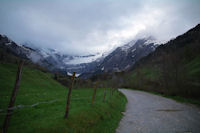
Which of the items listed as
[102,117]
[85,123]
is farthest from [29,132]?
[102,117]

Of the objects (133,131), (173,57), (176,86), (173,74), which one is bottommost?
(133,131)

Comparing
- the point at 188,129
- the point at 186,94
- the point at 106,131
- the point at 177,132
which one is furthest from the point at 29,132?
the point at 186,94

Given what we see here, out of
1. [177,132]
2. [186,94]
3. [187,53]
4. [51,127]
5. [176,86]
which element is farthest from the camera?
[187,53]

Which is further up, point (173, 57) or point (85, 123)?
point (173, 57)

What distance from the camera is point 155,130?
1060 centimetres

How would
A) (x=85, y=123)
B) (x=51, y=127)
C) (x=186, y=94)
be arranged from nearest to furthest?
(x=51, y=127)
(x=85, y=123)
(x=186, y=94)

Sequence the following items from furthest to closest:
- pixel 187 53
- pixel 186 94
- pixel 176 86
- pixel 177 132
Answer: pixel 187 53, pixel 176 86, pixel 186 94, pixel 177 132

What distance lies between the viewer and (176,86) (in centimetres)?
3528

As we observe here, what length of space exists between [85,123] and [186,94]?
31.7 m

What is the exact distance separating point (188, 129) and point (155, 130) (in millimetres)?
3098

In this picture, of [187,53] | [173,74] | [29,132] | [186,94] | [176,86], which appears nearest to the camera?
[29,132]

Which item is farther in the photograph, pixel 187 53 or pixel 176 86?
pixel 187 53

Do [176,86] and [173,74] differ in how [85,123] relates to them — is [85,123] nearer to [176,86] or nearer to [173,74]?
[176,86]

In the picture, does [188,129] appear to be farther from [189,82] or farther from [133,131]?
[189,82]
